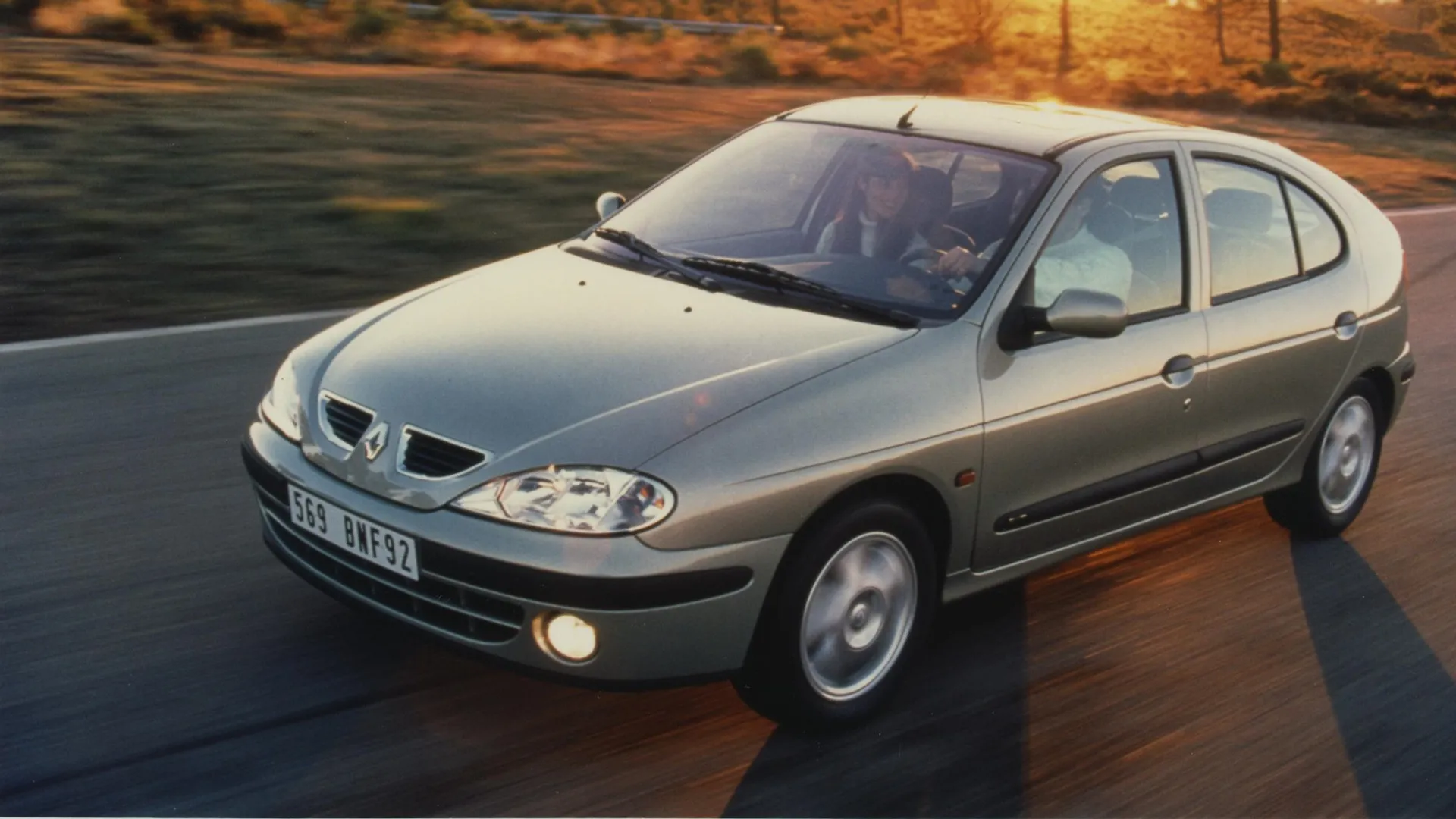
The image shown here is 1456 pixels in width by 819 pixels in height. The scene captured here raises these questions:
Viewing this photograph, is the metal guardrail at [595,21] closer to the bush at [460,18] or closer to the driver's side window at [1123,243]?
the bush at [460,18]

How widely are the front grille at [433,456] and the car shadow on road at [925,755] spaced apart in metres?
1.04

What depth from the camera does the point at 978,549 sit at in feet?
15.6

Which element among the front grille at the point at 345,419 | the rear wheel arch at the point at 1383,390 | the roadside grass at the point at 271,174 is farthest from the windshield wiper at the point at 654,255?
the roadside grass at the point at 271,174

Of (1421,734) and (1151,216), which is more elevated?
(1151,216)

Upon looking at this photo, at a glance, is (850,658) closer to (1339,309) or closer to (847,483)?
(847,483)

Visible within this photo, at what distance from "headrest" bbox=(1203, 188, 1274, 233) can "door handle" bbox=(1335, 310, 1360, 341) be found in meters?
0.48

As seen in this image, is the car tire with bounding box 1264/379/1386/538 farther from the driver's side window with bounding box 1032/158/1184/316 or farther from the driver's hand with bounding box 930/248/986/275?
the driver's hand with bounding box 930/248/986/275

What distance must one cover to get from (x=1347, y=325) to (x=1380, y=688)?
1.64 metres

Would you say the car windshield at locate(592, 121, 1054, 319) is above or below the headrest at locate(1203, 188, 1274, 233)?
above

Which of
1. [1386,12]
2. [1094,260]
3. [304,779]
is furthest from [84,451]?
[1386,12]

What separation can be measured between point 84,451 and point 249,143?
6851 mm

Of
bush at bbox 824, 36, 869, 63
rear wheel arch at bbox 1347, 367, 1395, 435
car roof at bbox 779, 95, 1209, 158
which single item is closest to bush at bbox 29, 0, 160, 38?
car roof at bbox 779, 95, 1209, 158

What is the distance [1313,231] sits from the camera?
622 centimetres

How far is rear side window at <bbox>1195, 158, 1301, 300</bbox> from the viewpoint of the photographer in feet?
18.6
